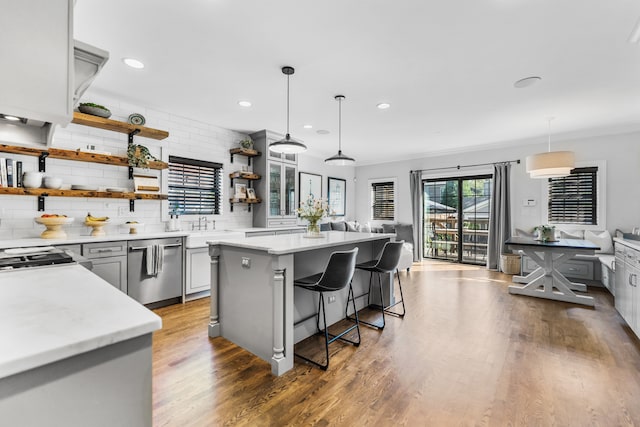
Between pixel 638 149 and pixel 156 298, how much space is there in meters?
7.66

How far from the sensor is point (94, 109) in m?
3.54

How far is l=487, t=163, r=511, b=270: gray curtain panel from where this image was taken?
6.05m

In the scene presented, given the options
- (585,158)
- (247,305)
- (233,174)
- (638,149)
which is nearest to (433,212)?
(585,158)

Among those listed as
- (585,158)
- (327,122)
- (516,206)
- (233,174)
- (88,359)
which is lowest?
(88,359)

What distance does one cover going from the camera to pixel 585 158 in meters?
5.35

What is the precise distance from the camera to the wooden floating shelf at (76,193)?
3.11m

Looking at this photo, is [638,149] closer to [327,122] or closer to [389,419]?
[327,122]

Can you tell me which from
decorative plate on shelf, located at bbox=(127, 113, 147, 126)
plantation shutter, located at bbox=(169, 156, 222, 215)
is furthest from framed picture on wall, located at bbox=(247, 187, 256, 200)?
decorative plate on shelf, located at bbox=(127, 113, 147, 126)

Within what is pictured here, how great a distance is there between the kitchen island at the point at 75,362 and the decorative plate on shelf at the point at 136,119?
3.55 meters

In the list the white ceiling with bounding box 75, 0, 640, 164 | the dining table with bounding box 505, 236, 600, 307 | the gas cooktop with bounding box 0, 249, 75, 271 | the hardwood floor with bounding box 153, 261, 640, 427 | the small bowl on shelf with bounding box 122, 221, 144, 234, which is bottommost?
the hardwood floor with bounding box 153, 261, 640, 427

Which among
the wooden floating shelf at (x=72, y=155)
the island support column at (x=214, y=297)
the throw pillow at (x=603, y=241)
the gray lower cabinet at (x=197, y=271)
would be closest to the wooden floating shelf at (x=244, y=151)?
the wooden floating shelf at (x=72, y=155)

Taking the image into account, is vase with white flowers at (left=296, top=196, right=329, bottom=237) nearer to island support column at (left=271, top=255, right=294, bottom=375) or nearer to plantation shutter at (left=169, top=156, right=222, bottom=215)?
island support column at (left=271, top=255, right=294, bottom=375)

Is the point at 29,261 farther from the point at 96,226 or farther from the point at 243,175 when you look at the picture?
the point at 243,175

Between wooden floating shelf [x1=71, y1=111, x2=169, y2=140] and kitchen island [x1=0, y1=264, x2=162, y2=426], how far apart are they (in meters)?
3.21
